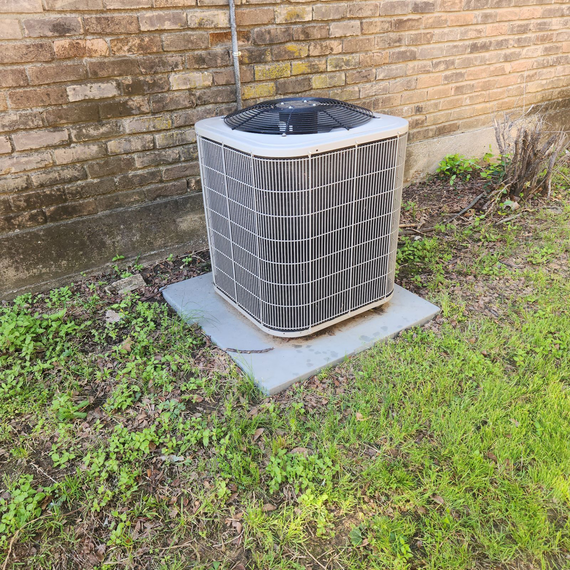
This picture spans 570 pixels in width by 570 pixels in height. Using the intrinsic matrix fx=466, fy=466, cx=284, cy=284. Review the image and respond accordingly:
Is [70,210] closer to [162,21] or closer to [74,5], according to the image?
[74,5]

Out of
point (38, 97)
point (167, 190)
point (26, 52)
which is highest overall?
point (26, 52)

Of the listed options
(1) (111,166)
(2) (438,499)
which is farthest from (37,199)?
(2) (438,499)

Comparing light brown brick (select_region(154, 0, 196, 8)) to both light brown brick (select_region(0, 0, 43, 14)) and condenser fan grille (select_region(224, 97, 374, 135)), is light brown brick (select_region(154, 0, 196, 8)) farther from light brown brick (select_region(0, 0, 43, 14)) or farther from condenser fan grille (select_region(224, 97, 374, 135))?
condenser fan grille (select_region(224, 97, 374, 135))

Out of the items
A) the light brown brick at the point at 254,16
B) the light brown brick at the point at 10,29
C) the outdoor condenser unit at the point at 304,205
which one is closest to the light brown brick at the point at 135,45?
the light brown brick at the point at 10,29

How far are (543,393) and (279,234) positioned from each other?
1512mm

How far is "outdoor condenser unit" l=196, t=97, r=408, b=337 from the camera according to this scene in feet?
7.30

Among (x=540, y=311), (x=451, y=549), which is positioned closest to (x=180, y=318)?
(x=451, y=549)

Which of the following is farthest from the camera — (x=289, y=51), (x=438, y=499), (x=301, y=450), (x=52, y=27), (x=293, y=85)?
(x=293, y=85)

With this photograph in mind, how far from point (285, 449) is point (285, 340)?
2.41 feet

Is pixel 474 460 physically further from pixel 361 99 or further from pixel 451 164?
pixel 451 164

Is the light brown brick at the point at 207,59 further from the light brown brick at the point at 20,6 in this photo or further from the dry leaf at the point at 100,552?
the dry leaf at the point at 100,552

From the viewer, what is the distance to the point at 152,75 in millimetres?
3027

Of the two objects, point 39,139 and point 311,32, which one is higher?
point 311,32

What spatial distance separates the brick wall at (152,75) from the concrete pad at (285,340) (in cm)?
94
